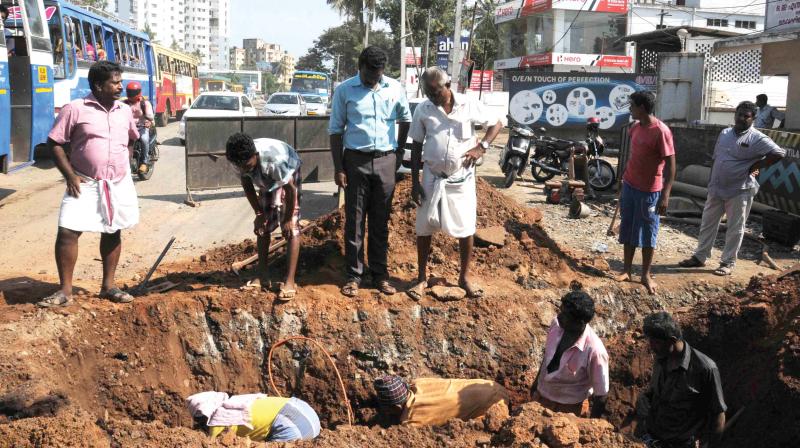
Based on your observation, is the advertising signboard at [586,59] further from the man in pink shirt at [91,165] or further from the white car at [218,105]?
the man in pink shirt at [91,165]

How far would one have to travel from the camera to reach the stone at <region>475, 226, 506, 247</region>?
6.91 meters

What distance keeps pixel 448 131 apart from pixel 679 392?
98.1 inches

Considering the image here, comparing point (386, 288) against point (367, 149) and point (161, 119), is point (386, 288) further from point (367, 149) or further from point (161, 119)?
point (161, 119)

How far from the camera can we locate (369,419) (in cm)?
549

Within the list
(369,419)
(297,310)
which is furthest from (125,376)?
(369,419)

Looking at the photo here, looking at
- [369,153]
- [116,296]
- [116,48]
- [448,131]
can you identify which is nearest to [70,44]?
[116,48]

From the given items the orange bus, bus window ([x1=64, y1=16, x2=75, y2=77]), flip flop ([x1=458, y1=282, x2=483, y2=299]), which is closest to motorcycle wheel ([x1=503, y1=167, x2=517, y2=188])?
flip flop ([x1=458, y1=282, x2=483, y2=299])

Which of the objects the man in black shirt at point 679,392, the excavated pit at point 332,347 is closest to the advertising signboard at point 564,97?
the excavated pit at point 332,347

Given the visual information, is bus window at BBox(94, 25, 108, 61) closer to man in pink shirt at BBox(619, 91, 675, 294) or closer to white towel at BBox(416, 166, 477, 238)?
white towel at BBox(416, 166, 477, 238)

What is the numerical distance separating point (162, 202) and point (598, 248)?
260 inches

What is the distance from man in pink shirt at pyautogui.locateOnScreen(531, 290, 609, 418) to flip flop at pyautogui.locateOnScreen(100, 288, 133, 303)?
3079 millimetres

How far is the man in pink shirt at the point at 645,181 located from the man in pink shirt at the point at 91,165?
166 inches

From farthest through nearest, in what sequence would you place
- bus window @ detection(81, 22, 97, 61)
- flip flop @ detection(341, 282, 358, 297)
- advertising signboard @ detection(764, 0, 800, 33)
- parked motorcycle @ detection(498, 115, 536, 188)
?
advertising signboard @ detection(764, 0, 800, 33) < bus window @ detection(81, 22, 97, 61) < parked motorcycle @ detection(498, 115, 536, 188) < flip flop @ detection(341, 282, 358, 297)

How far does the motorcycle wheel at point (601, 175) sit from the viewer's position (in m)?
12.7
